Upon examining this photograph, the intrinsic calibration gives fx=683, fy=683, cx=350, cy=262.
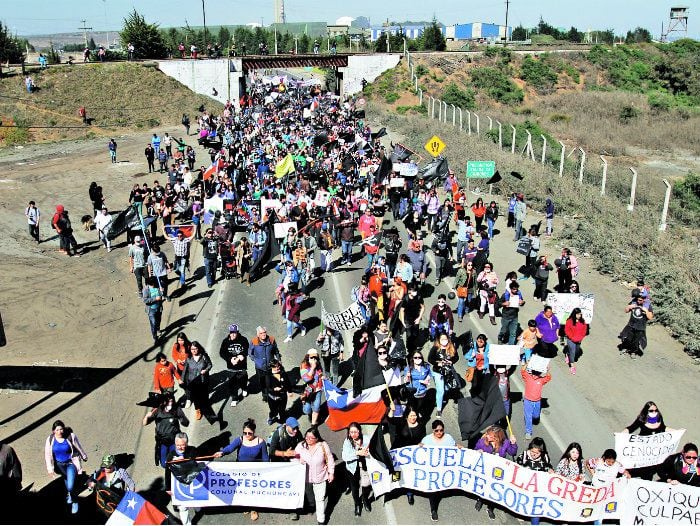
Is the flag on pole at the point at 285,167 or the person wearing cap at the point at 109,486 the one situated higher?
the flag on pole at the point at 285,167

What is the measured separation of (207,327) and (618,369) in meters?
8.98

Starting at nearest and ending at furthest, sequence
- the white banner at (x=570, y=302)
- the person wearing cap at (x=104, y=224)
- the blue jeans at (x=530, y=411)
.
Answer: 1. the blue jeans at (x=530, y=411)
2. the white banner at (x=570, y=302)
3. the person wearing cap at (x=104, y=224)

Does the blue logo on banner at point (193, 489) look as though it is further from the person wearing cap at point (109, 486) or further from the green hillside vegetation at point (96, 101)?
the green hillside vegetation at point (96, 101)

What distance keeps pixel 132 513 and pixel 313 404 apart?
14.2 feet

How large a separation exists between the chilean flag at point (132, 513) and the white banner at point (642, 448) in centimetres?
608

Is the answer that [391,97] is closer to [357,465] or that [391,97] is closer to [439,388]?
[439,388]

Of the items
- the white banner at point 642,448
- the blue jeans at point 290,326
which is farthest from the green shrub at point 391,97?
the white banner at point 642,448

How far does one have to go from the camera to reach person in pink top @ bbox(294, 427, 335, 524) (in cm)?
861

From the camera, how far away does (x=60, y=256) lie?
2153 centimetres

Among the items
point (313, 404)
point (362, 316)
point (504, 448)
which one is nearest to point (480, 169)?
point (362, 316)

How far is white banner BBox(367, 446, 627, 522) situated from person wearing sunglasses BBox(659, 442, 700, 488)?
86 cm

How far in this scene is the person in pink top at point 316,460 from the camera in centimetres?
861

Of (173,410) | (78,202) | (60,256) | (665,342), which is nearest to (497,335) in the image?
(665,342)

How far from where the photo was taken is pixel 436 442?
8.95 metres
